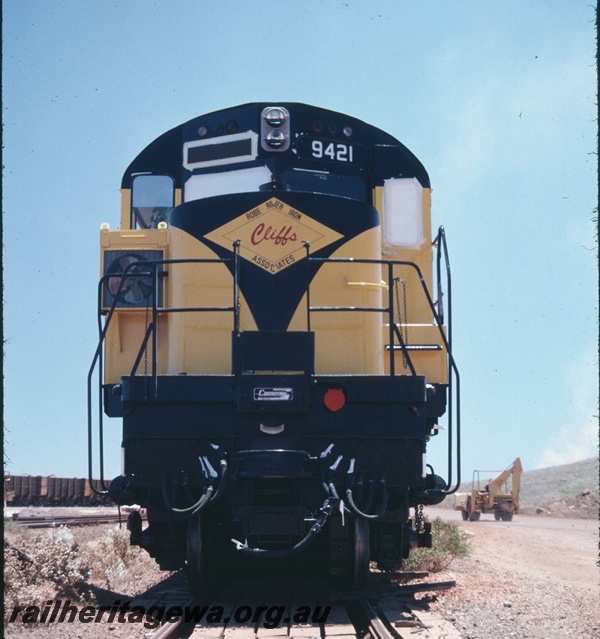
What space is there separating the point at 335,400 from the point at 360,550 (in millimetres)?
1186

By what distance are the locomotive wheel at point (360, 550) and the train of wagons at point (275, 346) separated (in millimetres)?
15

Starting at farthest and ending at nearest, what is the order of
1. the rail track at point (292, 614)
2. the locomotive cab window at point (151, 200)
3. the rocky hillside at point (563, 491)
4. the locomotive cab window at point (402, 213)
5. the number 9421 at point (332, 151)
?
the rocky hillside at point (563, 491)
the locomotive cab window at point (151, 200)
the locomotive cab window at point (402, 213)
the number 9421 at point (332, 151)
the rail track at point (292, 614)

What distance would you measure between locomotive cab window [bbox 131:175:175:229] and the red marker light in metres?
2.87

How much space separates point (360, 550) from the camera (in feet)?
21.7

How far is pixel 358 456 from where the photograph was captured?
6398 millimetres

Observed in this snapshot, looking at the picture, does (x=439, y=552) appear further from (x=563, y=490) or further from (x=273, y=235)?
(x=563, y=490)

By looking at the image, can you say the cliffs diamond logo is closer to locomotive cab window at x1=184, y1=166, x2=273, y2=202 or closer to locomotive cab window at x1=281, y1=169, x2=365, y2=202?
locomotive cab window at x1=184, y1=166, x2=273, y2=202

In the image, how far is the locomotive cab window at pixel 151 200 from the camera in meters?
8.36

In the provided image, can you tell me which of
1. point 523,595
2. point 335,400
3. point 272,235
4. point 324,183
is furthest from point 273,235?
point 523,595

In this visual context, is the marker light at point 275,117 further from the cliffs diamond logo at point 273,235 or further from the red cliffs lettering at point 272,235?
the red cliffs lettering at point 272,235

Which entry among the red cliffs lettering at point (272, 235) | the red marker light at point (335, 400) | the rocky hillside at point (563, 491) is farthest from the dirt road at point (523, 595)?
the rocky hillside at point (563, 491)

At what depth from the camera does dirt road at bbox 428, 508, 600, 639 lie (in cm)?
620

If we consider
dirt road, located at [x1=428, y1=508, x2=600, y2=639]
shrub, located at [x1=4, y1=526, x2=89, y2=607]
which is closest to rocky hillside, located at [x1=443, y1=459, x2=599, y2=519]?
dirt road, located at [x1=428, y1=508, x2=600, y2=639]

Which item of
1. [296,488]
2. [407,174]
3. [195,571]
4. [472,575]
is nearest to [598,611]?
[472,575]
